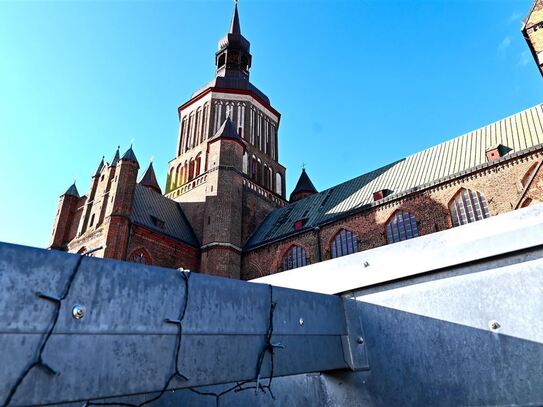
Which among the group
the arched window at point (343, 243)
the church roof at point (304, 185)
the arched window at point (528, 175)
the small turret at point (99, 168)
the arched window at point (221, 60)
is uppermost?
the arched window at point (221, 60)

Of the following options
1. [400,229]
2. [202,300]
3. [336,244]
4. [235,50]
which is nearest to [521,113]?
[400,229]

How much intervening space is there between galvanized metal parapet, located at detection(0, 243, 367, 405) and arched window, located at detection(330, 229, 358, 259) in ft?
53.5

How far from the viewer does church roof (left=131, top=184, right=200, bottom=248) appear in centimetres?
2142

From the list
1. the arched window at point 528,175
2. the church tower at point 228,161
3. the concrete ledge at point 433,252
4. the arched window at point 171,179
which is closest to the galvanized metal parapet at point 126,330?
the concrete ledge at point 433,252

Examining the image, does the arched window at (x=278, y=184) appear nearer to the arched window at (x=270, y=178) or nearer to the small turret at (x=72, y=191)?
the arched window at (x=270, y=178)

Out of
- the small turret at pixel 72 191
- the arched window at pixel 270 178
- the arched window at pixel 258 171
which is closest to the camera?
the small turret at pixel 72 191

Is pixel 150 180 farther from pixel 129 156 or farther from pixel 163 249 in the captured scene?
pixel 163 249

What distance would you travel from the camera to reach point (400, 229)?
1806 centimetres

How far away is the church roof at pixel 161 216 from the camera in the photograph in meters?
21.4

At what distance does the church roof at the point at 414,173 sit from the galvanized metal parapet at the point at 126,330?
1612cm

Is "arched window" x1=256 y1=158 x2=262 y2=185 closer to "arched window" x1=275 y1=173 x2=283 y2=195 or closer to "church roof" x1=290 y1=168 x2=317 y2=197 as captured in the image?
"arched window" x1=275 y1=173 x2=283 y2=195

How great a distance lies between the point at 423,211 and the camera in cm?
1761

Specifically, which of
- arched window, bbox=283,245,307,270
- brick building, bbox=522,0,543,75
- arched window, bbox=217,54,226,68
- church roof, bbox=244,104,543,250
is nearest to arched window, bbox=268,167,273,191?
church roof, bbox=244,104,543,250

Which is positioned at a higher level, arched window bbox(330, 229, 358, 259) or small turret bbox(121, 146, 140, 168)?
small turret bbox(121, 146, 140, 168)
